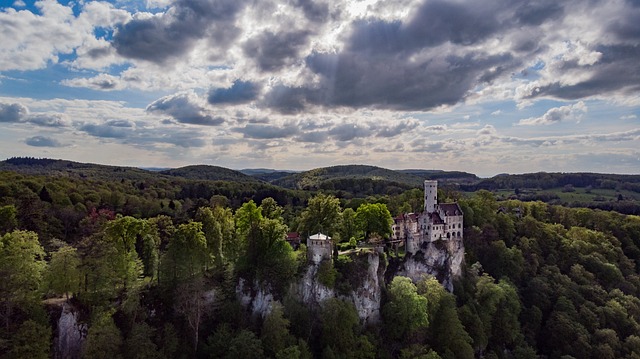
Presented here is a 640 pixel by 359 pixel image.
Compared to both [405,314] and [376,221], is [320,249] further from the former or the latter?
[376,221]

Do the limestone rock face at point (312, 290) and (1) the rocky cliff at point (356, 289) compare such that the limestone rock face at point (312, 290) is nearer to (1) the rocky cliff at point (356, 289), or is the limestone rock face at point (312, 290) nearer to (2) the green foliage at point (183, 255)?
(1) the rocky cliff at point (356, 289)

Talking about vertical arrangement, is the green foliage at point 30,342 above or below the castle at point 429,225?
below

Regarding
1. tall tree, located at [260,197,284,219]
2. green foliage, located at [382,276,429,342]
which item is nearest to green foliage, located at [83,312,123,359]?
tall tree, located at [260,197,284,219]

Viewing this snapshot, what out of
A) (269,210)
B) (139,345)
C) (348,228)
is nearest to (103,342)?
(139,345)

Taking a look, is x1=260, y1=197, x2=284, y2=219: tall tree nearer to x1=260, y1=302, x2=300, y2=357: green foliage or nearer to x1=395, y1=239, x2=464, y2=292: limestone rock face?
x1=395, y1=239, x2=464, y2=292: limestone rock face

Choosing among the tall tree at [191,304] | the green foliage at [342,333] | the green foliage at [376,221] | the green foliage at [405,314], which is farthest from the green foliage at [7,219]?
the green foliage at [405,314]

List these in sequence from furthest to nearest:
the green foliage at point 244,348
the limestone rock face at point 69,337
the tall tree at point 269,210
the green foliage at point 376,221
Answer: the tall tree at point 269,210, the green foliage at point 376,221, the green foliage at point 244,348, the limestone rock face at point 69,337

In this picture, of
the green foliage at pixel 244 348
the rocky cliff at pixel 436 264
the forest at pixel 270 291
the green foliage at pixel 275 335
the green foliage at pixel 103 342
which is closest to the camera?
the green foliage at pixel 103 342

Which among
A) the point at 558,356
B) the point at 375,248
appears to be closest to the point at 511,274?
the point at 558,356
